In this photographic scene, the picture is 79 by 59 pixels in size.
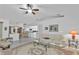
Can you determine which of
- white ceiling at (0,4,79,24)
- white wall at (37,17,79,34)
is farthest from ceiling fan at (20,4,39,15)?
white wall at (37,17,79,34)

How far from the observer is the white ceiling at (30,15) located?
246cm

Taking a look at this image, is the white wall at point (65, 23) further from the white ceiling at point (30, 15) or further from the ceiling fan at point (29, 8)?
the ceiling fan at point (29, 8)

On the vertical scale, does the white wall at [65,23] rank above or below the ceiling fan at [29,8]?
below

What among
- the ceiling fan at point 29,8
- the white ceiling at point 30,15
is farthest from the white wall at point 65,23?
the ceiling fan at point 29,8

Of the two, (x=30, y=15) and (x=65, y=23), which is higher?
(x=30, y=15)

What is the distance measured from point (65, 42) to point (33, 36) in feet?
1.43

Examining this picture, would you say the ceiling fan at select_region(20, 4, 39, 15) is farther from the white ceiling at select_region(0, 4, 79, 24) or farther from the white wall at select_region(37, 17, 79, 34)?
the white wall at select_region(37, 17, 79, 34)

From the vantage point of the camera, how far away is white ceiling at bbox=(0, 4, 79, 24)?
2463 mm

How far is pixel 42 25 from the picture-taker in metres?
2.48

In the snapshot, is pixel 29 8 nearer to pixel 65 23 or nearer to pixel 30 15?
pixel 30 15

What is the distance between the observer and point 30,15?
2471mm

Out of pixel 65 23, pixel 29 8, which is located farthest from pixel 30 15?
pixel 65 23
